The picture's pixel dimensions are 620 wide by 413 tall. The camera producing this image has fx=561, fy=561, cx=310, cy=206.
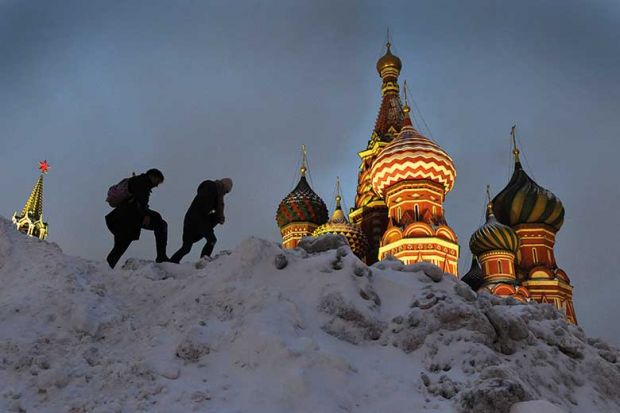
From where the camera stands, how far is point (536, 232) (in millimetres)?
24594

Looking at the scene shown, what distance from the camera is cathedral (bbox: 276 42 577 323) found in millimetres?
20562

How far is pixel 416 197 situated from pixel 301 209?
27.9 feet

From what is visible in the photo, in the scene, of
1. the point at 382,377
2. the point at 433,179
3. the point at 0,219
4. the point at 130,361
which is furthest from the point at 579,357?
the point at 433,179

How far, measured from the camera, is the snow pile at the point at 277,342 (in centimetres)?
275

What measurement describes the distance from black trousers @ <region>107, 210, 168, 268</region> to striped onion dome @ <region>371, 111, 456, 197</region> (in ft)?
56.8

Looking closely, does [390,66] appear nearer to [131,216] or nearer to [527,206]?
[527,206]

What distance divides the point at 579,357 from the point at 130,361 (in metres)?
2.91

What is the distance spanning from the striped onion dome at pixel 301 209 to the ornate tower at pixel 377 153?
1.90 m

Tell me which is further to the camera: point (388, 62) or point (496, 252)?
point (388, 62)

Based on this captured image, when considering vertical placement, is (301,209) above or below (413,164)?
above

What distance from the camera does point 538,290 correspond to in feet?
75.6

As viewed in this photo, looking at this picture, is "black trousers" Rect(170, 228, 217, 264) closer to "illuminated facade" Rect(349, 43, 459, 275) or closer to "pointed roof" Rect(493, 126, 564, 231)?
"illuminated facade" Rect(349, 43, 459, 275)

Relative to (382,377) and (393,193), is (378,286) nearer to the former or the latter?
(382,377)

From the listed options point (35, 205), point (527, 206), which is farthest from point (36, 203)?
point (527, 206)
